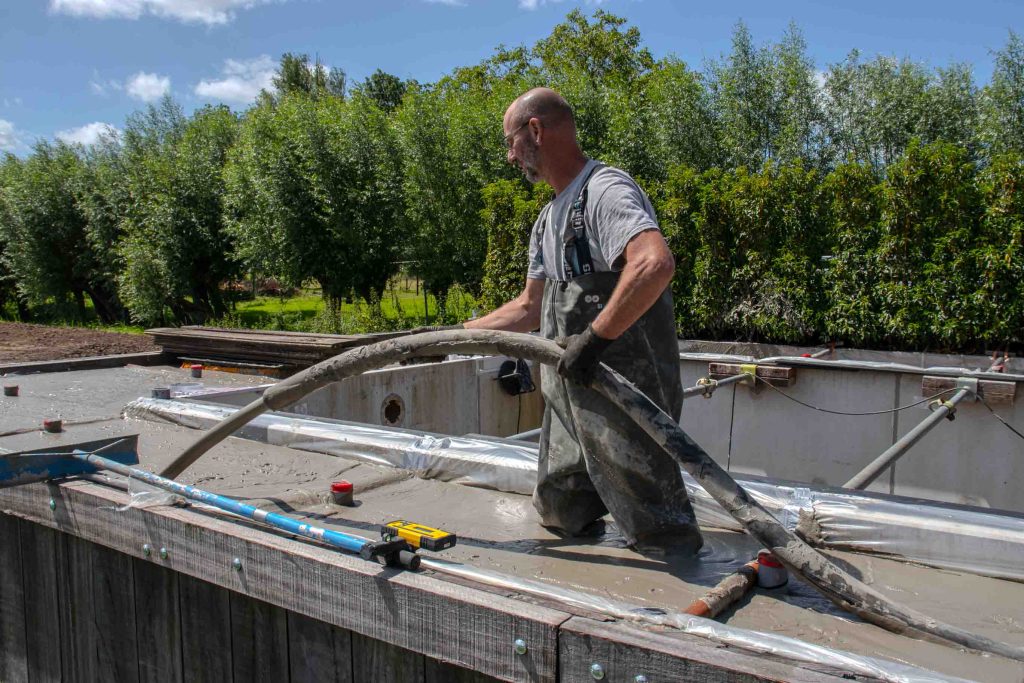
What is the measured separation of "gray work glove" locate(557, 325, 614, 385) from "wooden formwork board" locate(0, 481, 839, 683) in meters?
0.72

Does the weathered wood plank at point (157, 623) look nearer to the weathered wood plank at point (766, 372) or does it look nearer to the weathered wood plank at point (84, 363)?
the weathered wood plank at point (766, 372)

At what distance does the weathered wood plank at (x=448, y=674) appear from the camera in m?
2.22

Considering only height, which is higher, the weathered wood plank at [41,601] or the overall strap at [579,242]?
the overall strap at [579,242]

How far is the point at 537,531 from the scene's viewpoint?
3104 millimetres

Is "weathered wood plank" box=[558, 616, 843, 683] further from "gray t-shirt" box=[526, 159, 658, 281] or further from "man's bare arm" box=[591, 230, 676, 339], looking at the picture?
"gray t-shirt" box=[526, 159, 658, 281]

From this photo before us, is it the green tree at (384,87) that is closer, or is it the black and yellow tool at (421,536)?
the black and yellow tool at (421,536)

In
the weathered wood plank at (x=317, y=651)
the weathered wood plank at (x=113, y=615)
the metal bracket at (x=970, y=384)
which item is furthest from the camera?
the metal bracket at (x=970, y=384)

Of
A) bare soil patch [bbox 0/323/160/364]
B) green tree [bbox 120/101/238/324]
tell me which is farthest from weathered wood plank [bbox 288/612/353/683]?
green tree [bbox 120/101/238/324]

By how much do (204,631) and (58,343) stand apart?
52.9ft

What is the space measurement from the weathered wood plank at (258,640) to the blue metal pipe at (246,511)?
31 cm

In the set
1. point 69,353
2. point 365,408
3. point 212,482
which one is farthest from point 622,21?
point 212,482

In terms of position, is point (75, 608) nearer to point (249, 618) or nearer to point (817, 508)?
point (249, 618)

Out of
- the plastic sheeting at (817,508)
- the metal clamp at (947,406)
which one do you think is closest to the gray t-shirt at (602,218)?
the plastic sheeting at (817,508)

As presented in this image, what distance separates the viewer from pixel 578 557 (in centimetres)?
281
